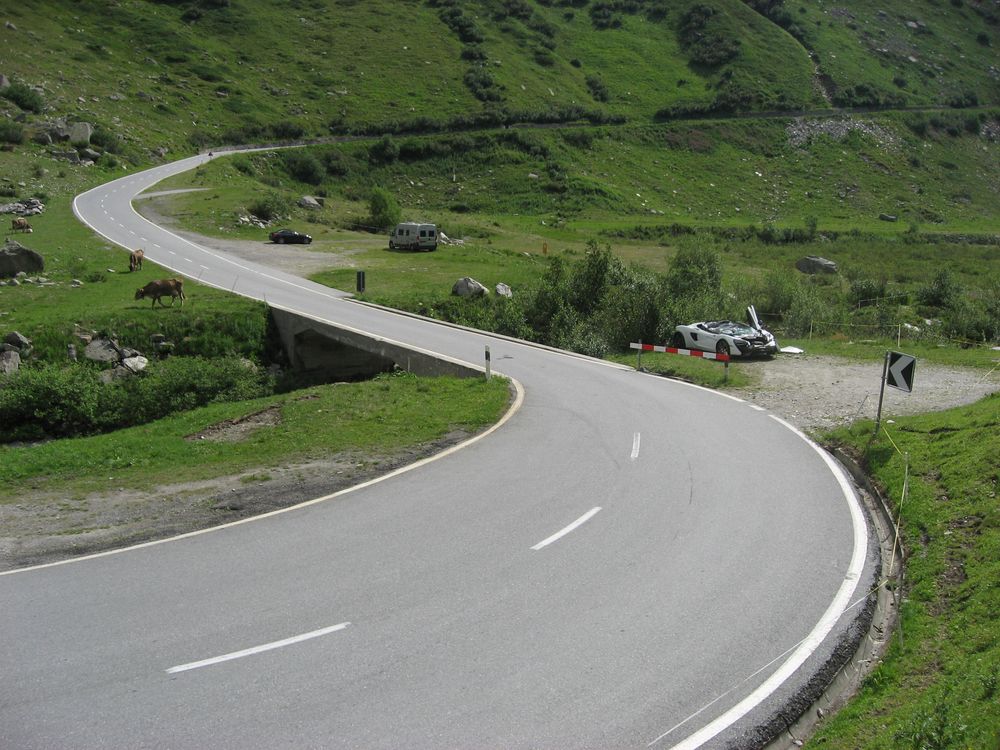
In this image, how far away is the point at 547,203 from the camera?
87.9 m

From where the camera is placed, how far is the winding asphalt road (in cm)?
759

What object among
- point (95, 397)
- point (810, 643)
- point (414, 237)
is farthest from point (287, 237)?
point (810, 643)

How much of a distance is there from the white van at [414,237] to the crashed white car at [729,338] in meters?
25.8

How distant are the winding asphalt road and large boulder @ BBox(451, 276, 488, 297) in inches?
916

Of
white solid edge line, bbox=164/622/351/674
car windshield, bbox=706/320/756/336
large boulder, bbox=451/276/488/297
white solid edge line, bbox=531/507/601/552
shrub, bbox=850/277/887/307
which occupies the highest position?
white solid edge line, bbox=164/622/351/674

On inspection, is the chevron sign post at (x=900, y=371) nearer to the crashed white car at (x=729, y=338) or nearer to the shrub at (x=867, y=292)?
the crashed white car at (x=729, y=338)

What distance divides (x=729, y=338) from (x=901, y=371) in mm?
12042

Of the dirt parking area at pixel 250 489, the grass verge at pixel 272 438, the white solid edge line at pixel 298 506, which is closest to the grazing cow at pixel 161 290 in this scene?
the grass verge at pixel 272 438

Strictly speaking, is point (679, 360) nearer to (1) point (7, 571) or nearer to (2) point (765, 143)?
(1) point (7, 571)

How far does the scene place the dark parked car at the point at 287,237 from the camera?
51625 millimetres

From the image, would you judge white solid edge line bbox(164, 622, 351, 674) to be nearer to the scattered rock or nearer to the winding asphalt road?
the winding asphalt road

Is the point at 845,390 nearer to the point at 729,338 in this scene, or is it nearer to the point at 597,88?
the point at 729,338

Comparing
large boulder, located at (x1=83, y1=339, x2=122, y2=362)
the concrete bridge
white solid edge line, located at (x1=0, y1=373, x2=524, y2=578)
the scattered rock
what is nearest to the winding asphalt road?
white solid edge line, located at (x1=0, y1=373, x2=524, y2=578)

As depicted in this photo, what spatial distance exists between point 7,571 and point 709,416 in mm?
14755
